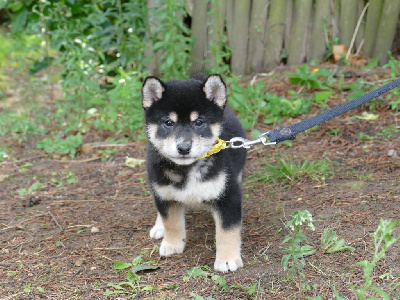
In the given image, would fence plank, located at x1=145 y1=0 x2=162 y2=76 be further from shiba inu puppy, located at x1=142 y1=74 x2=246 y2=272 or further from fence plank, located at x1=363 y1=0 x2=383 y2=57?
shiba inu puppy, located at x1=142 y1=74 x2=246 y2=272

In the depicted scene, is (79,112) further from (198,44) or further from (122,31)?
(198,44)

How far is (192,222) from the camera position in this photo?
471cm

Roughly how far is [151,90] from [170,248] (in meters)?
1.28

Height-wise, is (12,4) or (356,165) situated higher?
(12,4)

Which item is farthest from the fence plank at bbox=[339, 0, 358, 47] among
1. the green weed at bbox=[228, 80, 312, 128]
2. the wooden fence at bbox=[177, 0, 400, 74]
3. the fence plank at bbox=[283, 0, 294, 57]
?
the green weed at bbox=[228, 80, 312, 128]

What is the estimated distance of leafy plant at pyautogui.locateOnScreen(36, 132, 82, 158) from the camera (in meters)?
6.44

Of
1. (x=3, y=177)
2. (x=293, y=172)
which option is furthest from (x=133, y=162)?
(x=293, y=172)

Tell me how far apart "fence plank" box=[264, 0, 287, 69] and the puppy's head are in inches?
141

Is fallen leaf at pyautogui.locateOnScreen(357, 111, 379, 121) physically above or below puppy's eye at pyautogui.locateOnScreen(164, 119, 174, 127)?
below

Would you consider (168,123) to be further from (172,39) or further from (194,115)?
(172,39)

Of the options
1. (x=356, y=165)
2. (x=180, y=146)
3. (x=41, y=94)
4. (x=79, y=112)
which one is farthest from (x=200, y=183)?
(x=41, y=94)

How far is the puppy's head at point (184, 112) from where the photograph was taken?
366 centimetres

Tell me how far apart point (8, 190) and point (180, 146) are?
2.79 meters

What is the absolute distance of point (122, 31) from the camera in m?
7.16
